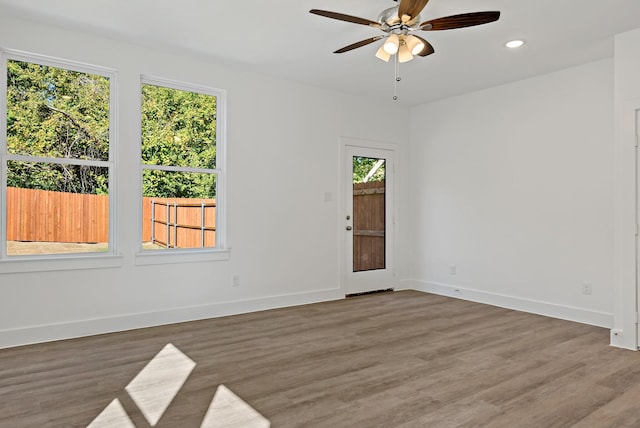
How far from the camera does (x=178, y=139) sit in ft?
15.0

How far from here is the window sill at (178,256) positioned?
430cm

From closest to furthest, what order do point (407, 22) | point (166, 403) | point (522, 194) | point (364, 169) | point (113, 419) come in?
point (113, 419)
point (166, 403)
point (407, 22)
point (522, 194)
point (364, 169)

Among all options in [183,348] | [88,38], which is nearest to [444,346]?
[183,348]

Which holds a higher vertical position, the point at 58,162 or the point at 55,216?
the point at 58,162

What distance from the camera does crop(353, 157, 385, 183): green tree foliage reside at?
5.97 meters

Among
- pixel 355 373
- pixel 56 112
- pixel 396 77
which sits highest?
pixel 396 77

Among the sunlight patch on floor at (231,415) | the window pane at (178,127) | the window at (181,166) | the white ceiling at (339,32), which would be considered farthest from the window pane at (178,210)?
the sunlight patch on floor at (231,415)

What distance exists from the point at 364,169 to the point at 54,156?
3.73m

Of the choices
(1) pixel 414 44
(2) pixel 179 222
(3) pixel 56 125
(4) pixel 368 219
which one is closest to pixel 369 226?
(4) pixel 368 219

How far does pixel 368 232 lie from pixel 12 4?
457cm

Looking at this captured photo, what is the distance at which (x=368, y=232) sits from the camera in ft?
20.1

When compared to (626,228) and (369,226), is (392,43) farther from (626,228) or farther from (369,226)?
(369,226)

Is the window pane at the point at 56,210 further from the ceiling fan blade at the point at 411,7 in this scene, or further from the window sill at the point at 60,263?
the ceiling fan blade at the point at 411,7

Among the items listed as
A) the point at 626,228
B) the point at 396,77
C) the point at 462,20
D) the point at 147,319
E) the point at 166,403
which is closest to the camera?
the point at 166,403
